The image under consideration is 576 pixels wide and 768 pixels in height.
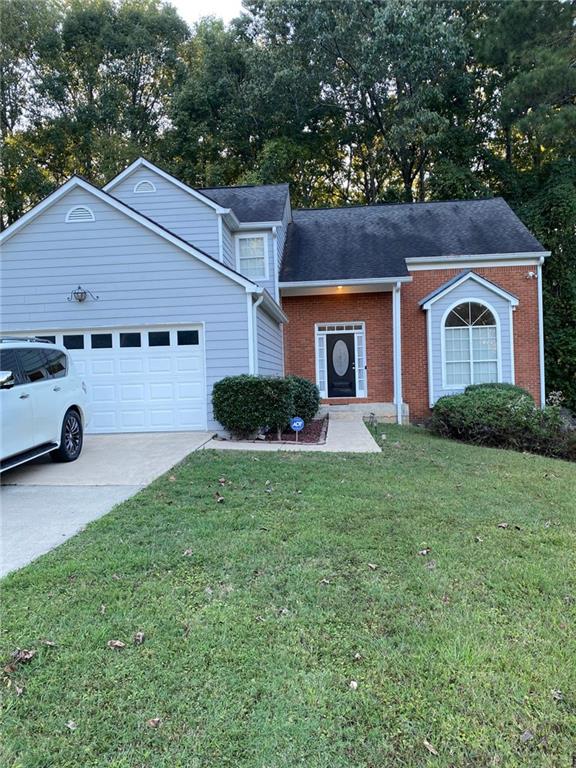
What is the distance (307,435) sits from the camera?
32.9ft

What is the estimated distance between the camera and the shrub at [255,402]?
9.30m

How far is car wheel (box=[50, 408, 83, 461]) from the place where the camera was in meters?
7.37

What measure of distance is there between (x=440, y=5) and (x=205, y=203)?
1827 cm

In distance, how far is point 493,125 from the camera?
23.0 metres

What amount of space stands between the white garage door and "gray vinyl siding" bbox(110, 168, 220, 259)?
348 cm

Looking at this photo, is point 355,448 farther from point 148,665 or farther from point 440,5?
point 440,5

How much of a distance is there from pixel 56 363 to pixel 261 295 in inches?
168

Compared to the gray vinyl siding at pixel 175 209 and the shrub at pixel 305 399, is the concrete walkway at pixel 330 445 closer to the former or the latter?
the shrub at pixel 305 399

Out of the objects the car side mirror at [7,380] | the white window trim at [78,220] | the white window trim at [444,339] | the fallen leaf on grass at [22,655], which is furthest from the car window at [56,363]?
the white window trim at [444,339]

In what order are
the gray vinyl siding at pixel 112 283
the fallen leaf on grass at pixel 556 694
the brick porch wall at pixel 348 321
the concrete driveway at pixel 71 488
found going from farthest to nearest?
the brick porch wall at pixel 348 321, the gray vinyl siding at pixel 112 283, the concrete driveway at pixel 71 488, the fallen leaf on grass at pixel 556 694

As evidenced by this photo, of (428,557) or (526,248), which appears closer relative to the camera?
(428,557)

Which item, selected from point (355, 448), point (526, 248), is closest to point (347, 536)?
point (355, 448)

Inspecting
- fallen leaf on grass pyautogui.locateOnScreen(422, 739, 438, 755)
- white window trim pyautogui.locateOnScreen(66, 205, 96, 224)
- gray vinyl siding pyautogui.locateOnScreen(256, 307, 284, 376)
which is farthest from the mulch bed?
fallen leaf on grass pyautogui.locateOnScreen(422, 739, 438, 755)

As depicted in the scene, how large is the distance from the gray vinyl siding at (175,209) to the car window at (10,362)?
707cm
